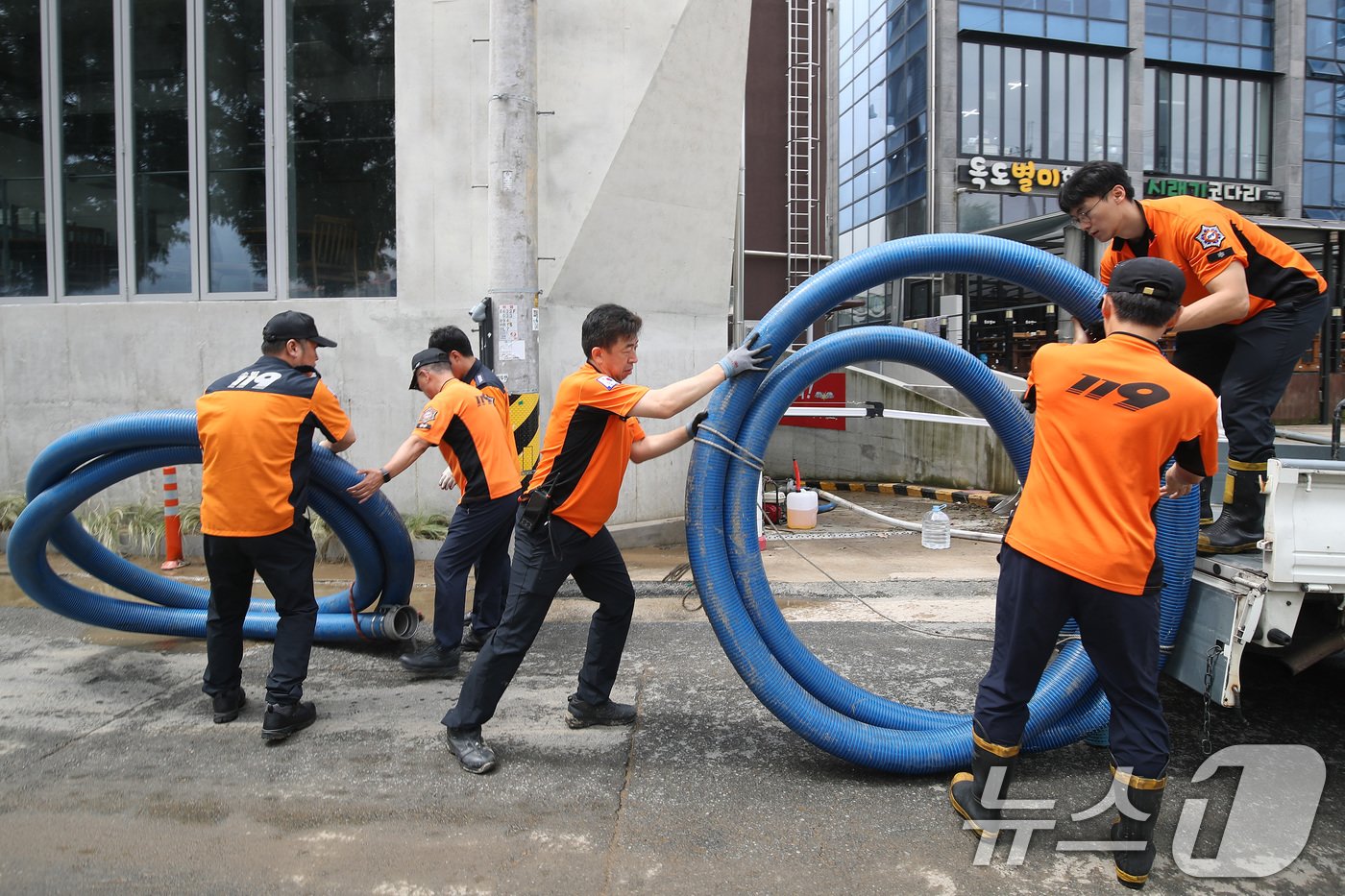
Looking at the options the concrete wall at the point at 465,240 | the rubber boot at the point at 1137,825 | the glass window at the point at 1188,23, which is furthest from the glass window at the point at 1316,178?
the rubber boot at the point at 1137,825

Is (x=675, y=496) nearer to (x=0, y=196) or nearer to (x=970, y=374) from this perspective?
(x=970, y=374)

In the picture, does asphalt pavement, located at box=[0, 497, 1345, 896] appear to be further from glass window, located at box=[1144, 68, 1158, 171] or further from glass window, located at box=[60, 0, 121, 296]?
glass window, located at box=[1144, 68, 1158, 171]

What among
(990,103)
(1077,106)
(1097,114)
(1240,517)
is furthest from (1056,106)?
(1240,517)

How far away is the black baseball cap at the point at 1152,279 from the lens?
2803 mm

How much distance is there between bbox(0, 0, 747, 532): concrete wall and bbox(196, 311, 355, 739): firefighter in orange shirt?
3444 millimetres

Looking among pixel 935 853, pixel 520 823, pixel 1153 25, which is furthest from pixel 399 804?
pixel 1153 25

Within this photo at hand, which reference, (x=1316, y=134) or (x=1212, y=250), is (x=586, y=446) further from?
(x=1316, y=134)

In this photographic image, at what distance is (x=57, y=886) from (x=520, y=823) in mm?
1425

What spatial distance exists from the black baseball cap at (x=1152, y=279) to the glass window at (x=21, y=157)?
365 inches

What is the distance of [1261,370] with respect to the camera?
3.50m

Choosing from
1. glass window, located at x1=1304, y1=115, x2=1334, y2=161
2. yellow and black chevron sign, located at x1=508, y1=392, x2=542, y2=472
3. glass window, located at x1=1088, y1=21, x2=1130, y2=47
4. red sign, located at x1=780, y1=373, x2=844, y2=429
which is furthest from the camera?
glass window, located at x1=1304, y1=115, x2=1334, y2=161

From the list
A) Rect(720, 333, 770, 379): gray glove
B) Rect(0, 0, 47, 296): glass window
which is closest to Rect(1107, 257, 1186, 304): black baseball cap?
Rect(720, 333, 770, 379): gray glove

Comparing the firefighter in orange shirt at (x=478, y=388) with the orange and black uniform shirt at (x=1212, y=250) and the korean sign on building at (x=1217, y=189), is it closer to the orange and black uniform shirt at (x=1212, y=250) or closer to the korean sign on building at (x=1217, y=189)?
the orange and black uniform shirt at (x=1212, y=250)

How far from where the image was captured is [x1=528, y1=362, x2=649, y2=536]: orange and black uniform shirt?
138 inches
